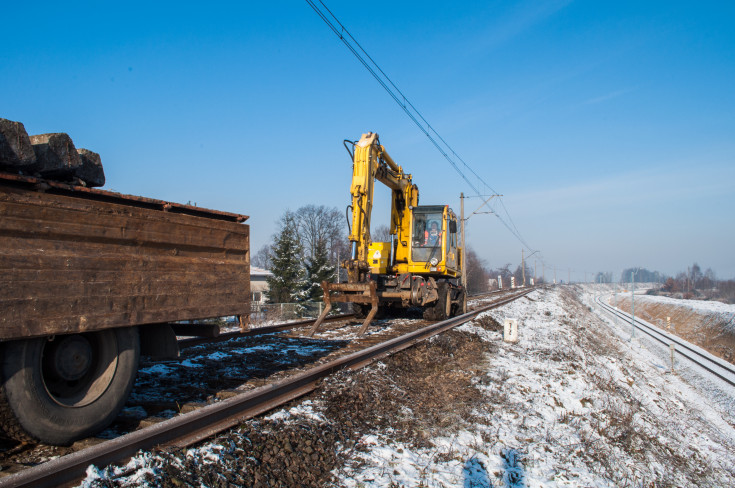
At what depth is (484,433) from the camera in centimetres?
478

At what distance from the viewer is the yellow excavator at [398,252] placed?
10930mm

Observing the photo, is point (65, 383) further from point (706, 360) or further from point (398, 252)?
point (706, 360)

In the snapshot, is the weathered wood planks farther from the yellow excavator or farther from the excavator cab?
the excavator cab

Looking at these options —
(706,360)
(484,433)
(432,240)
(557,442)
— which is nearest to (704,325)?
(706,360)

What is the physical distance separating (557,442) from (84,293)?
487 centimetres

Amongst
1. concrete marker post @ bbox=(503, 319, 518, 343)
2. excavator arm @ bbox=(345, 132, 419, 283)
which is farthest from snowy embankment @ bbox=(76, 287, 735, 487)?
excavator arm @ bbox=(345, 132, 419, 283)

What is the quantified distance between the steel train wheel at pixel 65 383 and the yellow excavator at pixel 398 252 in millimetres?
6582

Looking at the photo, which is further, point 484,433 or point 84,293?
point 484,433

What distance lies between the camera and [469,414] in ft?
17.3

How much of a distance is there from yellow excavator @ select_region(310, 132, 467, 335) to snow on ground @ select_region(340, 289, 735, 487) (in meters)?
3.19

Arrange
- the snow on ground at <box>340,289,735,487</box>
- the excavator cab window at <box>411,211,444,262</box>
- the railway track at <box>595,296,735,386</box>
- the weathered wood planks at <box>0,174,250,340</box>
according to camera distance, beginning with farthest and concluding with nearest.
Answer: the railway track at <box>595,296,735,386</box> → the excavator cab window at <box>411,211,444,262</box> → the snow on ground at <box>340,289,735,487</box> → the weathered wood planks at <box>0,174,250,340</box>

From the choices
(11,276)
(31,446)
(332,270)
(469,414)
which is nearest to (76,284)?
(11,276)

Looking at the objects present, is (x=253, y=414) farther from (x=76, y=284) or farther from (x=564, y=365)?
(x=564, y=365)

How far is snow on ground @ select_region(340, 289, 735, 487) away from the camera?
395 cm
